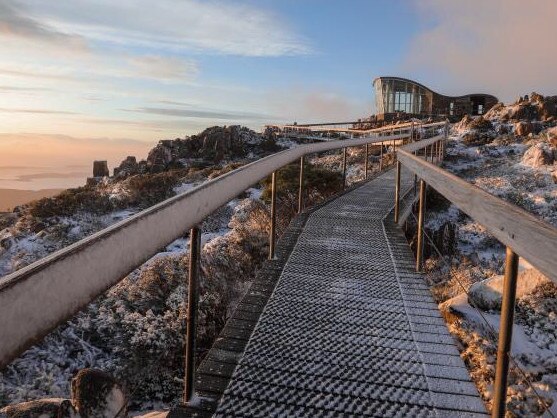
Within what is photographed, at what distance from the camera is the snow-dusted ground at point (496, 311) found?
18.1 ft

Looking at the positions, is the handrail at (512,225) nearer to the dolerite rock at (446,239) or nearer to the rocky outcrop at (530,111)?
the dolerite rock at (446,239)

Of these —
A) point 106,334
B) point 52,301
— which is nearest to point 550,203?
point 106,334

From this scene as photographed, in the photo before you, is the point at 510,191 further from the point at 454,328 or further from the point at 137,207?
the point at 137,207

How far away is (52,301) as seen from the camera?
1.12 metres

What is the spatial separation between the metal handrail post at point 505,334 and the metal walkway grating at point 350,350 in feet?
1.05

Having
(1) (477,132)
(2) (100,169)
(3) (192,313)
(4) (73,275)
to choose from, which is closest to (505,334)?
(3) (192,313)

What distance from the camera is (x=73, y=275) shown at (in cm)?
121

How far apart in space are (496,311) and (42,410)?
6163mm

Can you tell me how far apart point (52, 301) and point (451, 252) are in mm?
12878

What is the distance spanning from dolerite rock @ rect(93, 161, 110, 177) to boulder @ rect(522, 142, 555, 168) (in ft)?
107

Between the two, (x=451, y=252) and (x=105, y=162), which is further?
(x=105, y=162)

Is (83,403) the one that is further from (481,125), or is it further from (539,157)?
(481,125)

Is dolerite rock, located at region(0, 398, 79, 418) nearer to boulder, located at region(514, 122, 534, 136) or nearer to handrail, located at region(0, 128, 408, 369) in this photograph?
handrail, located at region(0, 128, 408, 369)

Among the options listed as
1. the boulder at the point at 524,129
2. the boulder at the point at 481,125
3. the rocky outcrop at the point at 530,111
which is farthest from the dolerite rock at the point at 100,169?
the rocky outcrop at the point at 530,111
